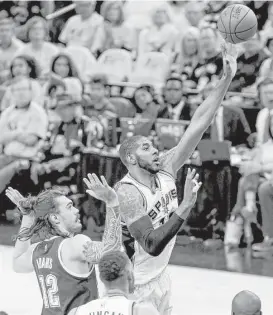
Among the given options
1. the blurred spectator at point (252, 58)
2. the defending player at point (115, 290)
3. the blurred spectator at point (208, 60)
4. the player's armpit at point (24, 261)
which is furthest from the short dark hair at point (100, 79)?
the defending player at point (115, 290)

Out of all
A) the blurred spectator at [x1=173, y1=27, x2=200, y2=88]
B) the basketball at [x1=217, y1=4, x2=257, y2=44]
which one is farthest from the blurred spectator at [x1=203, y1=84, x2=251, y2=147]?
the basketball at [x1=217, y1=4, x2=257, y2=44]

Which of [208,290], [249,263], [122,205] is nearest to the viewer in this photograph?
[122,205]

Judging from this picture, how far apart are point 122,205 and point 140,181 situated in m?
0.33

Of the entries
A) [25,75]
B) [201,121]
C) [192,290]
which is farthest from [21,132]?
[201,121]

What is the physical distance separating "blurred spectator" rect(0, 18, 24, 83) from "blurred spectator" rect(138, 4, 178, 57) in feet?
6.56

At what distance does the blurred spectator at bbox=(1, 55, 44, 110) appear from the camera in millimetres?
Result: 12070

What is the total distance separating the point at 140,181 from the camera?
230 inches

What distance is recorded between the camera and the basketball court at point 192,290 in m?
7.95

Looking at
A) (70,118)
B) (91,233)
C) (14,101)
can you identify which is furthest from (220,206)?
(14,101)

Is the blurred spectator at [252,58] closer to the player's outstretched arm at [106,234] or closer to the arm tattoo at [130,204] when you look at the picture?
the arm tattoo at [130,204]

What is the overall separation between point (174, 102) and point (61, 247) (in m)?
6.25

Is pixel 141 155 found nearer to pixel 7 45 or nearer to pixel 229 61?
pixel 229 61

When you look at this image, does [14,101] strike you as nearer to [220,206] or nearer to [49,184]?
[49,184]

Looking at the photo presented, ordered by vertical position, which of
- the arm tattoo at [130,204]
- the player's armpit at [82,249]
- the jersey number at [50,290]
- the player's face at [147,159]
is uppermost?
the player's face at [147,159]
